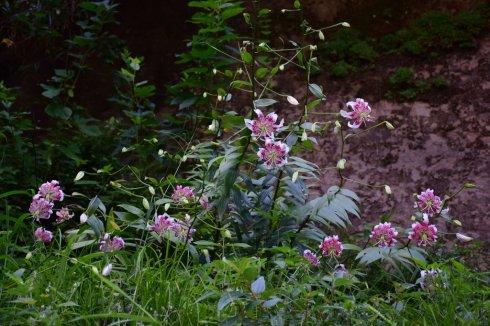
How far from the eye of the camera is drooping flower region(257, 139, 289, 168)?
89.8 inches

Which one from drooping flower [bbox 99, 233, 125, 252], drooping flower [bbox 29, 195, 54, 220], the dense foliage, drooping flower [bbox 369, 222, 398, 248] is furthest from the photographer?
drooping flower [bbox 369, 222, 398, 248]

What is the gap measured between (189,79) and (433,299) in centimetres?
185

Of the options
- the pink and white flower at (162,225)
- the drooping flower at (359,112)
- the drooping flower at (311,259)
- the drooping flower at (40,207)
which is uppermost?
the drooping flower at (359,112)

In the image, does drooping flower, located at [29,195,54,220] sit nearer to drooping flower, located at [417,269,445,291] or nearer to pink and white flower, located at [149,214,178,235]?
pink and white flower, located at [149,214,178,235]

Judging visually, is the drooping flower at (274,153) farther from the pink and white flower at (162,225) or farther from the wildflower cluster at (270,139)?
the pink and white flower at (162,225)

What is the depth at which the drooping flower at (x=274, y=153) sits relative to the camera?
228 centimetres

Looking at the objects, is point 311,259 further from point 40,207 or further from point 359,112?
point 40,207

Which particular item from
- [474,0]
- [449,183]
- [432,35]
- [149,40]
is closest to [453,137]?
[449,183]

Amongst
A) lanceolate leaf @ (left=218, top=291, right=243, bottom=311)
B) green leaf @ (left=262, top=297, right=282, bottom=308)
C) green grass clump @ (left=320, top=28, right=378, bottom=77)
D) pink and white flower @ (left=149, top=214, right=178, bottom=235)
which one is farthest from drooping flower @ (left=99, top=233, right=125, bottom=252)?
green grass clump @ (left=320, top=28, right=378, bottom=77)

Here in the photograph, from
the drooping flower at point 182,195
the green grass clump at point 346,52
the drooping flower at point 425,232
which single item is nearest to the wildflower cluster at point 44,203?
the drooping flower at point 182,195

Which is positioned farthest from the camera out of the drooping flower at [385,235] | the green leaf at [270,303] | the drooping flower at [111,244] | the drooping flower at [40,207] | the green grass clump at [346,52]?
the green grass clump at [346,52]

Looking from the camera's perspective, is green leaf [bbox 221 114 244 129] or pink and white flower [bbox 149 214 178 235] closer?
pink and white flower [bbox 149 214 178 235]

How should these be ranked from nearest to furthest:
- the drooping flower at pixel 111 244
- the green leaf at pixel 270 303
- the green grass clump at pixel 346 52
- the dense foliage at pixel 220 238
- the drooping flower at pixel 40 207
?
the green leaf at pixel 270 303, the dense foliage at pixel 220 238, the drooping flower at pixel 111 244, the drooping flower at pixel 40 207, the green grass clump at pixel 346 52

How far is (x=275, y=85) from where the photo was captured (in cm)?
503
